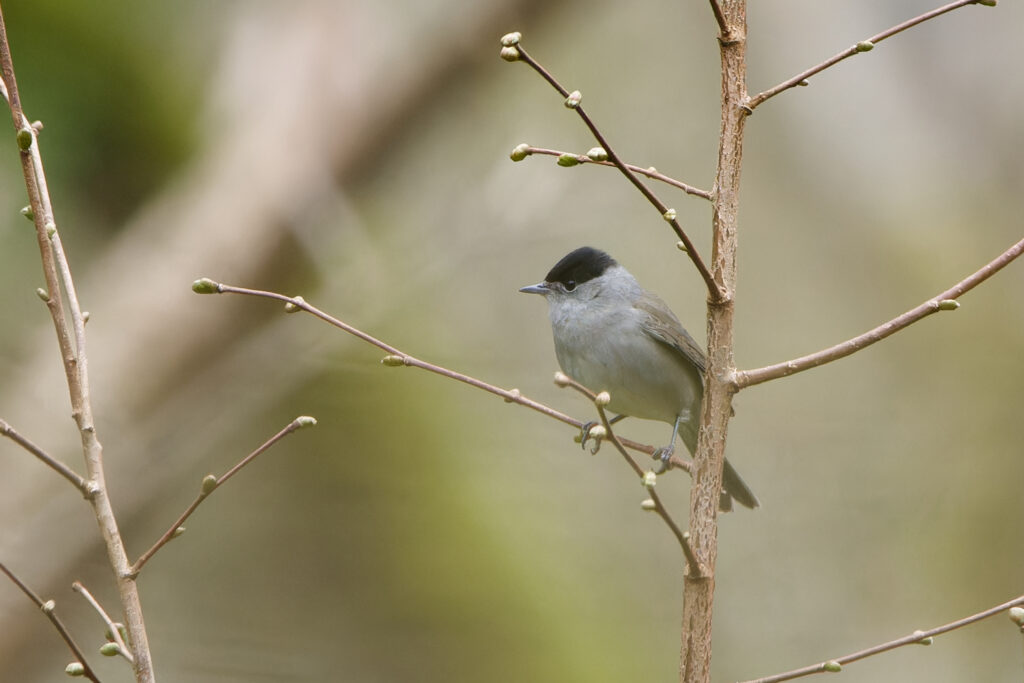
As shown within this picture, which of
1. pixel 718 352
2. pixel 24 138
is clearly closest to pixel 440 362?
pixel 718 352

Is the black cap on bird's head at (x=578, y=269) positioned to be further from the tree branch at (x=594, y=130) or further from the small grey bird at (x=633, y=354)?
the tree branch at (x=594, y=130)

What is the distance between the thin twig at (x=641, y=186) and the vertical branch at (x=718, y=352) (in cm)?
4

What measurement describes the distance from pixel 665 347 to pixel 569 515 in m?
2.12

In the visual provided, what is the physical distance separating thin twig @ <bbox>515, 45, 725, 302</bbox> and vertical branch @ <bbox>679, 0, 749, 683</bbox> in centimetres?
4

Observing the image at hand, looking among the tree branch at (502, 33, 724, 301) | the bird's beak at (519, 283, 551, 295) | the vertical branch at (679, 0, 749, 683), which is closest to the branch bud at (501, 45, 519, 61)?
the tree branch at (502, 33, 724, 301)

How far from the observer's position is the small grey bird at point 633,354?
263 cm

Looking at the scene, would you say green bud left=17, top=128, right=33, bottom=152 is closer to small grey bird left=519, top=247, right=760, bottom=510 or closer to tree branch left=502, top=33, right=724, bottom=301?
tree branch left=502, top=33, right=724, bottom=301

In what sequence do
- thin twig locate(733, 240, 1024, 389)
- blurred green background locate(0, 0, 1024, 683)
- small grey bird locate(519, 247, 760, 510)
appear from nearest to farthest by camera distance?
thin twig locate(733, 240, 1024, 389) < small grey bird locate(519, 247, 760, 510) < blurred green background locate(0, 0, 1024, 683)

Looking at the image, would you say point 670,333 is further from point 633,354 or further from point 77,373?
point 77,373

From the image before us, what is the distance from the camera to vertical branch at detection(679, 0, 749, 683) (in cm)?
129

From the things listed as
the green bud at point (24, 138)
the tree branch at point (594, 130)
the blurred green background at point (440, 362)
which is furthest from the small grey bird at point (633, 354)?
the green bud at point (24, 138)

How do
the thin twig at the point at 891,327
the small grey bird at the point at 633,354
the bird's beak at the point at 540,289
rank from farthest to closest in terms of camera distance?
1. the bird's beak at the point at 540,289
2. the small grey bird at the point at 633,354
3. the thin twig at the point at 891,327

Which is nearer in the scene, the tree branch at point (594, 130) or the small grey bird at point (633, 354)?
Result: the tree branch at point (594, 130)

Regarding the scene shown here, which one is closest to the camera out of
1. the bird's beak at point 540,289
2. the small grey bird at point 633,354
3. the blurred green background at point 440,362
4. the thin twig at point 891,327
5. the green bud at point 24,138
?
the green bud at point 24,138
